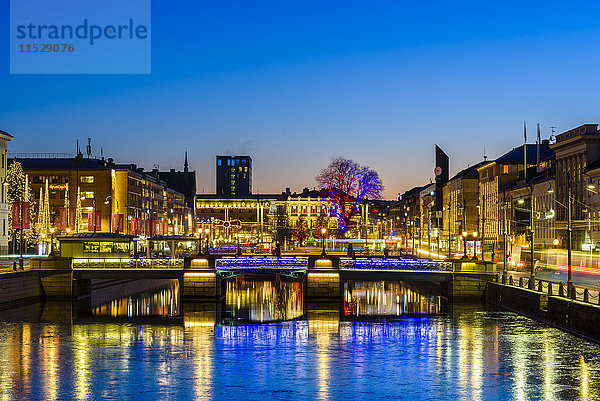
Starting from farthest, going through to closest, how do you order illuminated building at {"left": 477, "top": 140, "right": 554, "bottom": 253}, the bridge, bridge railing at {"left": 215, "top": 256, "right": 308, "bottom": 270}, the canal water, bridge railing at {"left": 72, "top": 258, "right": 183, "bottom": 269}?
illuminated building at {"left": 477, "top": 140, "right": 554, "bottom": 253}, bridge railing at {"left": 72, "top": 258, "right": 183, "bottom": 269}, bridge railing at {"left": 215, "top": 256, "right": 308, "bottom": 270}, the bridge, the canal water

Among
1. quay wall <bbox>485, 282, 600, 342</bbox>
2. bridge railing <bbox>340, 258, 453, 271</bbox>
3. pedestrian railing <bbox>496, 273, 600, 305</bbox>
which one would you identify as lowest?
quay wall <bbox>485, 282, 600, 342</bbox>

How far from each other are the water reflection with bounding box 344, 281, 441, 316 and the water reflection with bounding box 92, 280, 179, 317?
16997 millimetres

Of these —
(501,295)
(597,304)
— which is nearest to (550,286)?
(597,304)

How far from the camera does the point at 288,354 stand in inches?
2090

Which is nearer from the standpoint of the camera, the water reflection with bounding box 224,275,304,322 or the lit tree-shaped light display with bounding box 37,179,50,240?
the water reflection with bounding box 224,275,304,322

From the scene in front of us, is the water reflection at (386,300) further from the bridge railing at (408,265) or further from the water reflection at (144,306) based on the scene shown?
the water reflection at (144,306)

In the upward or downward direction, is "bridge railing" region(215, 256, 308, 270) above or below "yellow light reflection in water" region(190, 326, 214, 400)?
above

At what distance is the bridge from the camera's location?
8525 centimetres

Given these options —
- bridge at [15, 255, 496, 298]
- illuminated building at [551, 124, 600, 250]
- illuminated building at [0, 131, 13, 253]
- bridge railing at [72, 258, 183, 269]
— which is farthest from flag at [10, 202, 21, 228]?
illuminated building at [551, 124, 600, 250]

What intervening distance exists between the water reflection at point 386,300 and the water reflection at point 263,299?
5.55m

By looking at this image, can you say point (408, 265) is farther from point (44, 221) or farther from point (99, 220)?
point (99, 220)

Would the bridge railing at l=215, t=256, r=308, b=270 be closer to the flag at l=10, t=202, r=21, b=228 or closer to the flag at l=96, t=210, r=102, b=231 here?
the flag at l=10, t=202, r=21, b=228

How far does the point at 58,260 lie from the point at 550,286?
1870 inches

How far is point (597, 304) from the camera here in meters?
53.4
